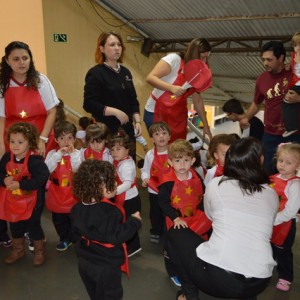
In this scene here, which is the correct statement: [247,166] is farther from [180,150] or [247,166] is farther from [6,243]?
[6,243]

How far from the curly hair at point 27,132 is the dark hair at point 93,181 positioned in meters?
0.79

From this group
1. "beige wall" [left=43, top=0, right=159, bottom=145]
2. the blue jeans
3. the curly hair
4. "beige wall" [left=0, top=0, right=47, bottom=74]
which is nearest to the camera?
the curly hair

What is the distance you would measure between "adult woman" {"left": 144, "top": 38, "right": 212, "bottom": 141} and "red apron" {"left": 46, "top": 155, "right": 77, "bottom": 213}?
0.88 metres

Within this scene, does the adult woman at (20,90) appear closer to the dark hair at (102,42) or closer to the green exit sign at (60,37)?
the dark hair at (102,42)

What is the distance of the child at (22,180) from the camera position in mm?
2324

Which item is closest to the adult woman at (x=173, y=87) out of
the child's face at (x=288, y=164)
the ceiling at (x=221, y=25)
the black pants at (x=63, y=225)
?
the child's face at (x=288, y=164)

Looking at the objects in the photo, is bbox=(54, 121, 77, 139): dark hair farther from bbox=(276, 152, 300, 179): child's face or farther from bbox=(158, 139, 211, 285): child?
bbox=(276, 152, 300, 179): child's face

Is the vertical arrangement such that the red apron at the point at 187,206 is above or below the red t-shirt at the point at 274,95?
below

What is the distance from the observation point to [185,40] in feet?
21.6

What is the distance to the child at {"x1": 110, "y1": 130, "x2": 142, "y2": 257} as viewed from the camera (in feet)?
8.32

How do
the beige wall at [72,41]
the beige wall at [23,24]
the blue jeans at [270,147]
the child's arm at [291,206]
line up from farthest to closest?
1. the beige wall at [72,41]
2. the beige wall at [23,24]
3. the blue jeans at [270,147]
4. the child's arm at [291,206]

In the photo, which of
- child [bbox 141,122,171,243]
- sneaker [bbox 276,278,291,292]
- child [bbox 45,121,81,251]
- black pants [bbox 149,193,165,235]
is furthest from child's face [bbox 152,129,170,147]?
sneaker [bbox 276,278,291,292]

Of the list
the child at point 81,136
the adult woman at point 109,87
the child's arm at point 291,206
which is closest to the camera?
the child's arm at point 291,206

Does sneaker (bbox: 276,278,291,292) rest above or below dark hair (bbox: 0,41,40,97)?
below
